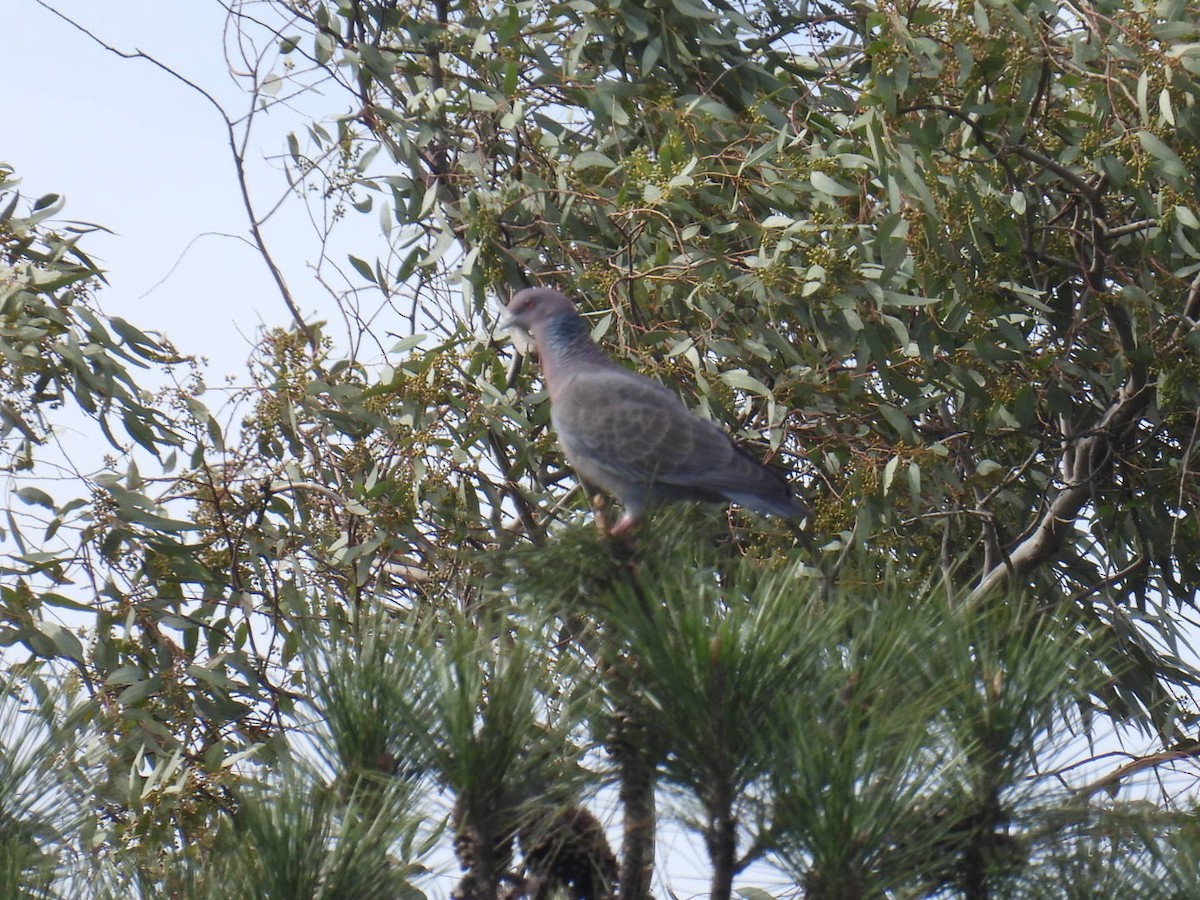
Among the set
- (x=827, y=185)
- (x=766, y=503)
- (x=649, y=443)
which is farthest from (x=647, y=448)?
(x=827, y=185)

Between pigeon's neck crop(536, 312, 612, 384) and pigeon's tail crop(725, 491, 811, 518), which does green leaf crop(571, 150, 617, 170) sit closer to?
pigeon's neck crop(536, 312, 612, 384)

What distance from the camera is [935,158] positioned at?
3.54 metres

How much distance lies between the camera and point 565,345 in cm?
344

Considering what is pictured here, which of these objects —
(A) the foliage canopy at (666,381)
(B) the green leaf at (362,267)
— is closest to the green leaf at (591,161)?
(A) the foliage canopy at (666,381)

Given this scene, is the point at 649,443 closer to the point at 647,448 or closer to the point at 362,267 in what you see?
the point at 647,448

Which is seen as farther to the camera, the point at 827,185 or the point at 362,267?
the point at 362,267

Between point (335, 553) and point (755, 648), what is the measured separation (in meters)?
2.27

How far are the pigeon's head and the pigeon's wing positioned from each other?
12.2 inches

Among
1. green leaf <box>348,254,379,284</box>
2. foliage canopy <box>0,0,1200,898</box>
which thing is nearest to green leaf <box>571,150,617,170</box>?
foliage canopy <box>0,0,1200,898</box>

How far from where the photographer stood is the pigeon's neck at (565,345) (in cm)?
340

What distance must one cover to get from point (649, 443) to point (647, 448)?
1 cm

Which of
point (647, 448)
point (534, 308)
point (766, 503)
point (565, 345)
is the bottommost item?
point (766, 503)

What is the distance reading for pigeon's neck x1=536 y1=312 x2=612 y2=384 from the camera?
134 inches

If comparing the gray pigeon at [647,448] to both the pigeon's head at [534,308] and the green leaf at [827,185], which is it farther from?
the green leaf at [827,185]
